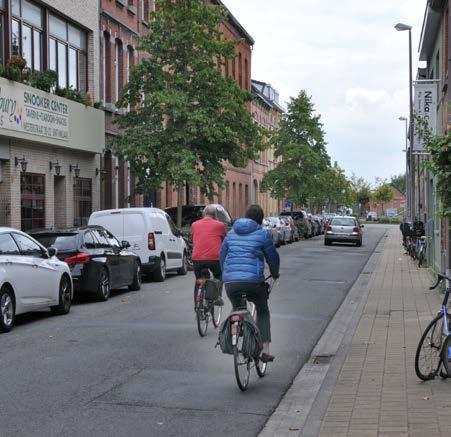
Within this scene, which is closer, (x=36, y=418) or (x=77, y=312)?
(x=36, y=418)

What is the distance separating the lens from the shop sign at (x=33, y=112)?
2127cm

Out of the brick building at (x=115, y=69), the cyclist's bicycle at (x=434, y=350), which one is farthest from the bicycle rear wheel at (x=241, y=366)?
the brick building at (x=115, y=69)

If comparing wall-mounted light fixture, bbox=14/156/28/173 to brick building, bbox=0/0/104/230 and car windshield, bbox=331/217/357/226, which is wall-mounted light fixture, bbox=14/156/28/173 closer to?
brick building, bbox=0/0/104/230

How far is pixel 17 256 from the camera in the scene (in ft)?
40.4

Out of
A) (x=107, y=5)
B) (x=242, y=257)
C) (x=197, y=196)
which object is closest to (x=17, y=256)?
(x=242, y=257)

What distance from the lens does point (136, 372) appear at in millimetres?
8648

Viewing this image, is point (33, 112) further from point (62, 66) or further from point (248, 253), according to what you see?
point (248, 253)

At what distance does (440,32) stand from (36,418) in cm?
1713

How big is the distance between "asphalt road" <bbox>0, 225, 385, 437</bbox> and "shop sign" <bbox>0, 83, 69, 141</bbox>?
25.2ft

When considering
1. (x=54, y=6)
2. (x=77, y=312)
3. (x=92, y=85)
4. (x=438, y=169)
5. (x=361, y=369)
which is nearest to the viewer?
(x=361, y=369)

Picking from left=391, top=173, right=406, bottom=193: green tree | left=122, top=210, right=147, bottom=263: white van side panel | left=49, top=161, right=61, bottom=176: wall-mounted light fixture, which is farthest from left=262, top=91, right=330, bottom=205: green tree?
left=391, top=173, right=406, bottom=193: green tree

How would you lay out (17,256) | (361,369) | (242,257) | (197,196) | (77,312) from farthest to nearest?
(197,196), (77,312), (17,256), (361,369), (242,257)

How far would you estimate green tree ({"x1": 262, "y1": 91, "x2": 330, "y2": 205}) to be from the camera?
55.1 m

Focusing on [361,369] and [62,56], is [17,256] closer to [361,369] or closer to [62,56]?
[361,369]
